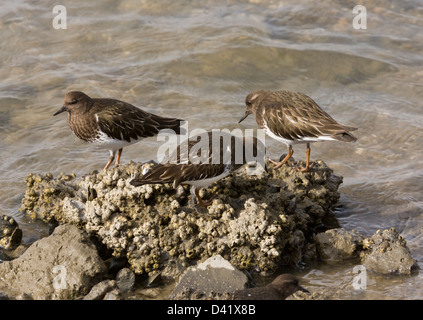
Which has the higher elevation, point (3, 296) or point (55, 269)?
point (55, 269)

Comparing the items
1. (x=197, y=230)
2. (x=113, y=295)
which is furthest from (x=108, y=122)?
(x=113, y=295)

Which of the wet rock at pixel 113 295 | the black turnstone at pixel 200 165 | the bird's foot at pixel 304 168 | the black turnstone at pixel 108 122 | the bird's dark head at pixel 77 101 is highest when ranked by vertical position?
the bird's dark head at pixel 77 101

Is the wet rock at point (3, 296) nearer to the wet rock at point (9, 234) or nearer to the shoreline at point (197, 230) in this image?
the shoreline at point (197, 230)

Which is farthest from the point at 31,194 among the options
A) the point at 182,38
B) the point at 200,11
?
the point at 200,11

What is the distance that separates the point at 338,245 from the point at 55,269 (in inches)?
95.0

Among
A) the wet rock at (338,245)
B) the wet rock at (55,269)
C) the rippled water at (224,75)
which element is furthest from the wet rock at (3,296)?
the wet rock at (338,245)

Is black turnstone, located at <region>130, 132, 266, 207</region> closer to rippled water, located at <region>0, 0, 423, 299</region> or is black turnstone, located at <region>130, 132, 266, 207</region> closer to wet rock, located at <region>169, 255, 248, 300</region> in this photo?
wet rock, located at <region>169, 255, 248, 300</region>

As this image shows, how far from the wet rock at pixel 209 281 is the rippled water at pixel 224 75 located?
1.86 m

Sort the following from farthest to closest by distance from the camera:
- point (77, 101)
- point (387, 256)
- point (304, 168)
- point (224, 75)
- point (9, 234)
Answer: point (224, 75) < point (77, 101) < point (304, 168) < point (9, 234) < point (387, 256)

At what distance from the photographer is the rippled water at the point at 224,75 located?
23.0ft

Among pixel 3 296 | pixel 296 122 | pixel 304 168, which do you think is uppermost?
pixel 296 122

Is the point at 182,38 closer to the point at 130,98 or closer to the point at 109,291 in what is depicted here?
the point at 130,98

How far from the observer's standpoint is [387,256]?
486 centimetres

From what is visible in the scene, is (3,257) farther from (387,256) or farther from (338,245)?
(387,256)
